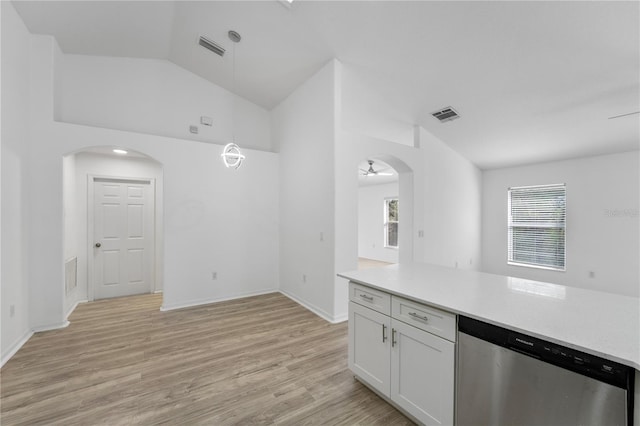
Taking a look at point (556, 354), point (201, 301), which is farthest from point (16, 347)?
point (556, 354)

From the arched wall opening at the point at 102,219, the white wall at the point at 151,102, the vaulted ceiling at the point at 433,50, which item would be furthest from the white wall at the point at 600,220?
the arched wall opening at the point at 102,219

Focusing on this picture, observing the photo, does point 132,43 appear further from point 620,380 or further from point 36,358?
point 620,380

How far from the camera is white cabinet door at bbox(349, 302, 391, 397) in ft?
6.23

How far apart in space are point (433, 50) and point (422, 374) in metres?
3.26

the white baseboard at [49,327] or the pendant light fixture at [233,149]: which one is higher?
the pendant light fixture at [233,149]

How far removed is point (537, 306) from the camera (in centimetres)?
146

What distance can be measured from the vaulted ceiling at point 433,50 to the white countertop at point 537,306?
2.43m

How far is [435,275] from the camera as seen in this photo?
2.21m

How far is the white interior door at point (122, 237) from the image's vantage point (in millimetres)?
4457

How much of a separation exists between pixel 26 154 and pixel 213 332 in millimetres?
3060

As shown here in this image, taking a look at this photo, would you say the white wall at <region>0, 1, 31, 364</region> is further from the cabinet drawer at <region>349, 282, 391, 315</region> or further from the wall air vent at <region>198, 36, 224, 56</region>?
the cabinet drawer at <region>349, 282, 391, 315</region>

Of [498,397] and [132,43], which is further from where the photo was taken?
[132,43]

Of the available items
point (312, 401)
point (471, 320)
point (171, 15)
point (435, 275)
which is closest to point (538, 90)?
point (435, 275)

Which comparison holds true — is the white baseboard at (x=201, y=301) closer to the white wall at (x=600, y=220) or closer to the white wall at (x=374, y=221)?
the white wall at (x=374, y=221)
